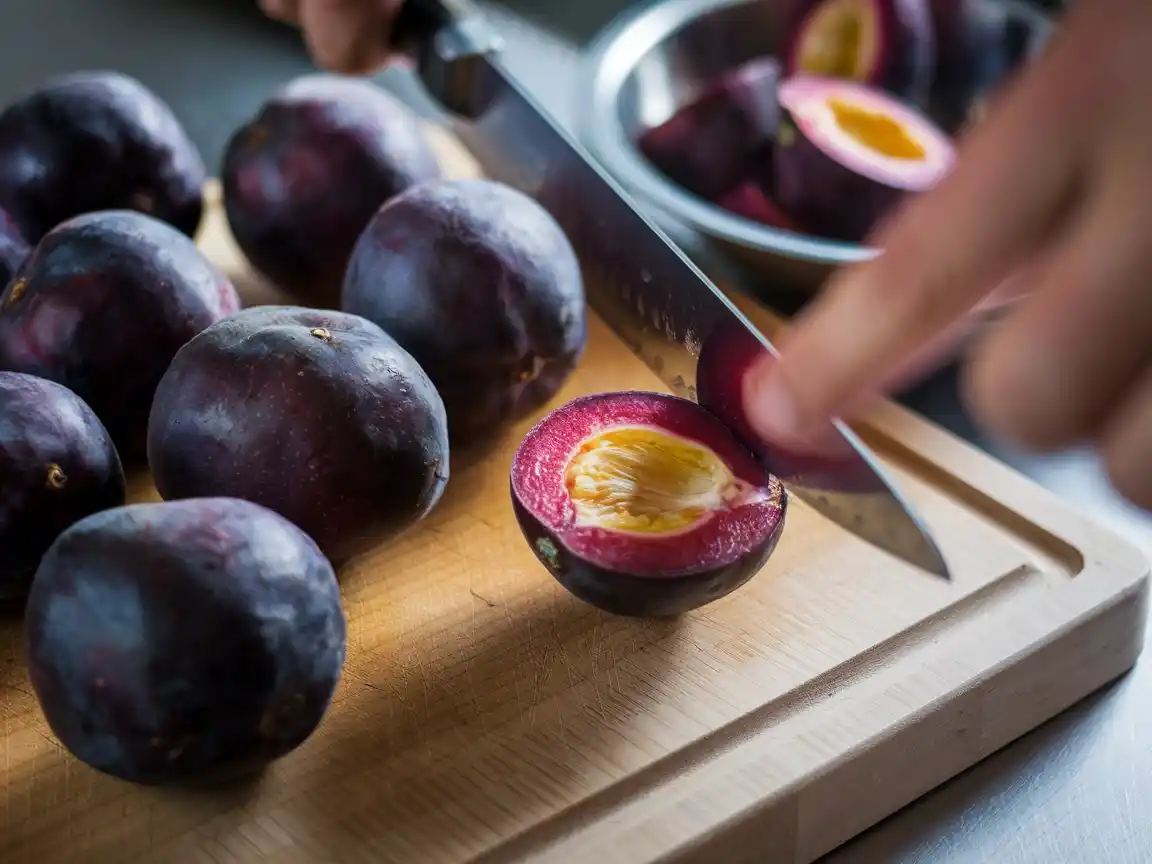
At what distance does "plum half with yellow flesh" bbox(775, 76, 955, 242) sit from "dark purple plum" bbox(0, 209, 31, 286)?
937 mm

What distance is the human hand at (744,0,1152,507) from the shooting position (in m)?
0.58

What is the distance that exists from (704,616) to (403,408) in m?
0.32

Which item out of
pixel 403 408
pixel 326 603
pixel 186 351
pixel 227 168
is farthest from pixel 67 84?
pixel 326 603

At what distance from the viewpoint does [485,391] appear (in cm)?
122

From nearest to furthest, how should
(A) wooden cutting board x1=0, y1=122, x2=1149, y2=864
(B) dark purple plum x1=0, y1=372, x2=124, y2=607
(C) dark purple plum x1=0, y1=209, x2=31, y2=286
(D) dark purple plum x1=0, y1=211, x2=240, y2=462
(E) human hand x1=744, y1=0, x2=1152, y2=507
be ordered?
(E) human hand x1=744, y1=0, x2=1152, y2=507 → (A) wooden cutting board x1=0, y1=122, x2=1149, y2=864 → (B) dark purple plum x1=0, y1=372, x2=124, y2=607 → (D) dark purple plum x1=0, y1=211, x2=240, y2=462 → (C) dark purple plum x1=0, y1=209, x2=31, y2=286

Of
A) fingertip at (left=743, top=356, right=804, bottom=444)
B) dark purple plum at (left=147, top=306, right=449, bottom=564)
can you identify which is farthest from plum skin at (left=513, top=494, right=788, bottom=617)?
fingertip at (left=743, top=356, right=804, bottom=444)

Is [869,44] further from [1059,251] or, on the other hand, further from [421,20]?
[1059,251]

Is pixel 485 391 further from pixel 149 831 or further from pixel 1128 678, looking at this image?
pixel 1128 678

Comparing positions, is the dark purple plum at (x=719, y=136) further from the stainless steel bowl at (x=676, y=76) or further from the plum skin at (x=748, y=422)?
the plum skin at (x=748, y=422)

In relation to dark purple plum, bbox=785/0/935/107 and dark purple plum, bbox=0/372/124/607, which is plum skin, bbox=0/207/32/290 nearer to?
dark purple plum, bbox=0/372/124/607

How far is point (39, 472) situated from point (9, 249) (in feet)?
1.33

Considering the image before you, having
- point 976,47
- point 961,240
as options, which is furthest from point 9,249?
point 976,47

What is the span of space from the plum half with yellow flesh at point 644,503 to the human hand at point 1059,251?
37 centimetres

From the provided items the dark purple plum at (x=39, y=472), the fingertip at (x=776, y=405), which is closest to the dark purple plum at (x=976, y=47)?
the fingertip at (x=776, y=405)
